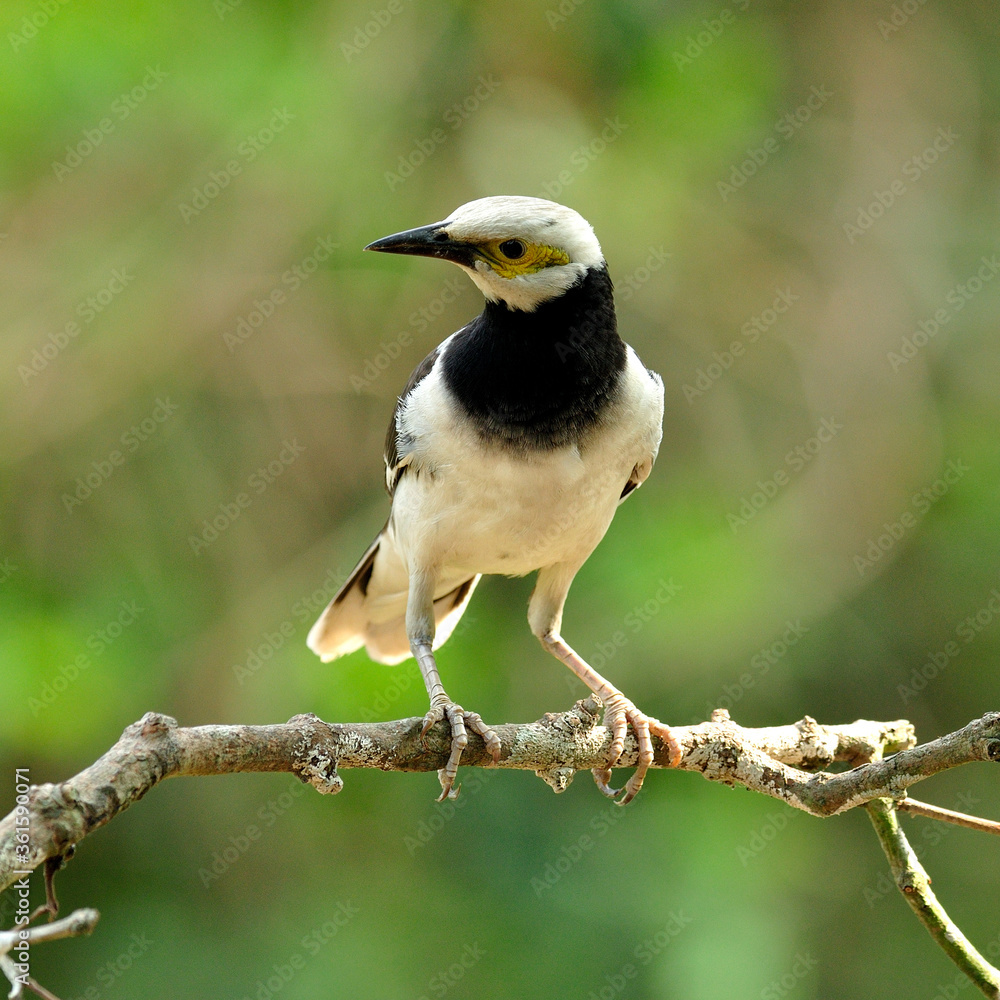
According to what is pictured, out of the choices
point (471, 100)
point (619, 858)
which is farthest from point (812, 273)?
point (619, 858)

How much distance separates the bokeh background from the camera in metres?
6.63

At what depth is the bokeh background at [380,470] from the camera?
663cm

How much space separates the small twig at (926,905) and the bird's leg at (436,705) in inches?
44.8

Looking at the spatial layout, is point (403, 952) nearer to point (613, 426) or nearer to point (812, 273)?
point (613, 426)

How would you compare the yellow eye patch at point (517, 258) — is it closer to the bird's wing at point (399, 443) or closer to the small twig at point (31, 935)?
the bird's wing at point (399, 443)

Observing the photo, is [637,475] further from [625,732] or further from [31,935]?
[31,935]

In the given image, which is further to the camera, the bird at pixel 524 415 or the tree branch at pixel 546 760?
the bird at pixel 524 415

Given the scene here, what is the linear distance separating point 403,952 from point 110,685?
2.28m

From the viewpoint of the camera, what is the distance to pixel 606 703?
13.2 feet

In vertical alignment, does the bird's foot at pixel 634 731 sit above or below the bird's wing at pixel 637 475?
below

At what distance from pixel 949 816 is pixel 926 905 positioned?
30 centimetres

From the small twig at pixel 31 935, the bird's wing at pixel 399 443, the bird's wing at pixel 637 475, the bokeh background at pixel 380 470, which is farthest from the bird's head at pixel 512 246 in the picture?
the bokeh background at pixel 380 470

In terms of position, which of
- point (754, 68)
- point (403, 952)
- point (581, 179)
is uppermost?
point (754, 68)

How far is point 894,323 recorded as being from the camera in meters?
7.91
